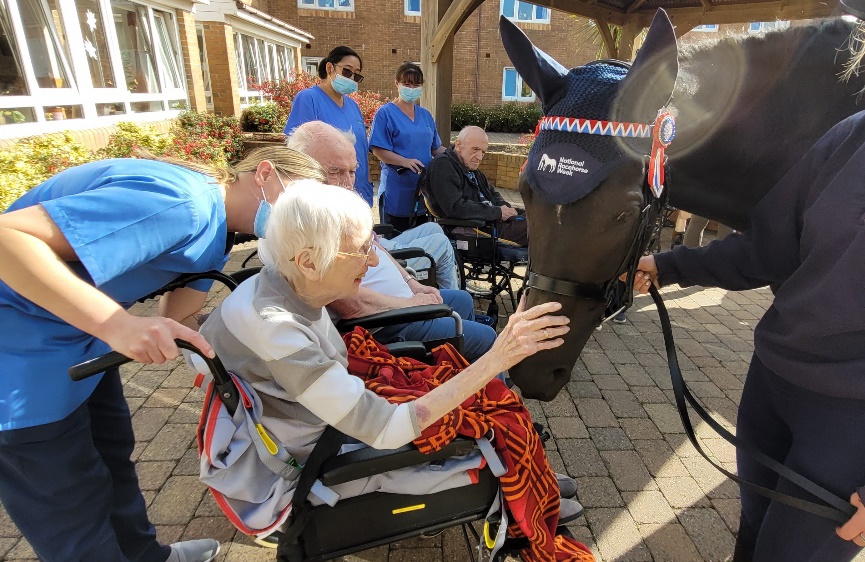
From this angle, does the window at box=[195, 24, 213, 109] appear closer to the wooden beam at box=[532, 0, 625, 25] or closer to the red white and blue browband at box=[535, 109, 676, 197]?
the wooden beam at box=[532, 0, 625, 25]

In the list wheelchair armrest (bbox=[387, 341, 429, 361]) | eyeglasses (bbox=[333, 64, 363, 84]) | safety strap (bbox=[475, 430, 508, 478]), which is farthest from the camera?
eyeglasses (bbox=[333, 64, 363, 84])

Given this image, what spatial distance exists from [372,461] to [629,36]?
701 cm

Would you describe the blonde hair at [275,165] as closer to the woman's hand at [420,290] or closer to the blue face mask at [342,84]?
the woman's hand at [420,290]

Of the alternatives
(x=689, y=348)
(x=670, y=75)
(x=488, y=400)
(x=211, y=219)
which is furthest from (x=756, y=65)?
(x=689, y=348)

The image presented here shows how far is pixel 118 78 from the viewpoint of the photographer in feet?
26.0

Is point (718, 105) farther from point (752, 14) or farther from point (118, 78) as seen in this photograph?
Result: point (118, 78)

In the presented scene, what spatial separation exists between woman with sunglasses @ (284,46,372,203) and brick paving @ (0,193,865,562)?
85.2 inches

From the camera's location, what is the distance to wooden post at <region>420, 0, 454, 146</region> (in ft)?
18.2

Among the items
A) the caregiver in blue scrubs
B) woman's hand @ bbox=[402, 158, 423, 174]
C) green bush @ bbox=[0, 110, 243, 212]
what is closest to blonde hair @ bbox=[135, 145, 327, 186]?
the caregiver in blue scrubs

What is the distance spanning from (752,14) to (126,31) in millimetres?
9962

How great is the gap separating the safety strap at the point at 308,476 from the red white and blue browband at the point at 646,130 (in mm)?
1129

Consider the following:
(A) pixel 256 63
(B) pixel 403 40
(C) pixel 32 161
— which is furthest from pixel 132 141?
(B) pixel 403 40

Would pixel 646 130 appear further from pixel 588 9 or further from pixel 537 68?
pixel 588 9

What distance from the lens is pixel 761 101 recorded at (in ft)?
5.32
